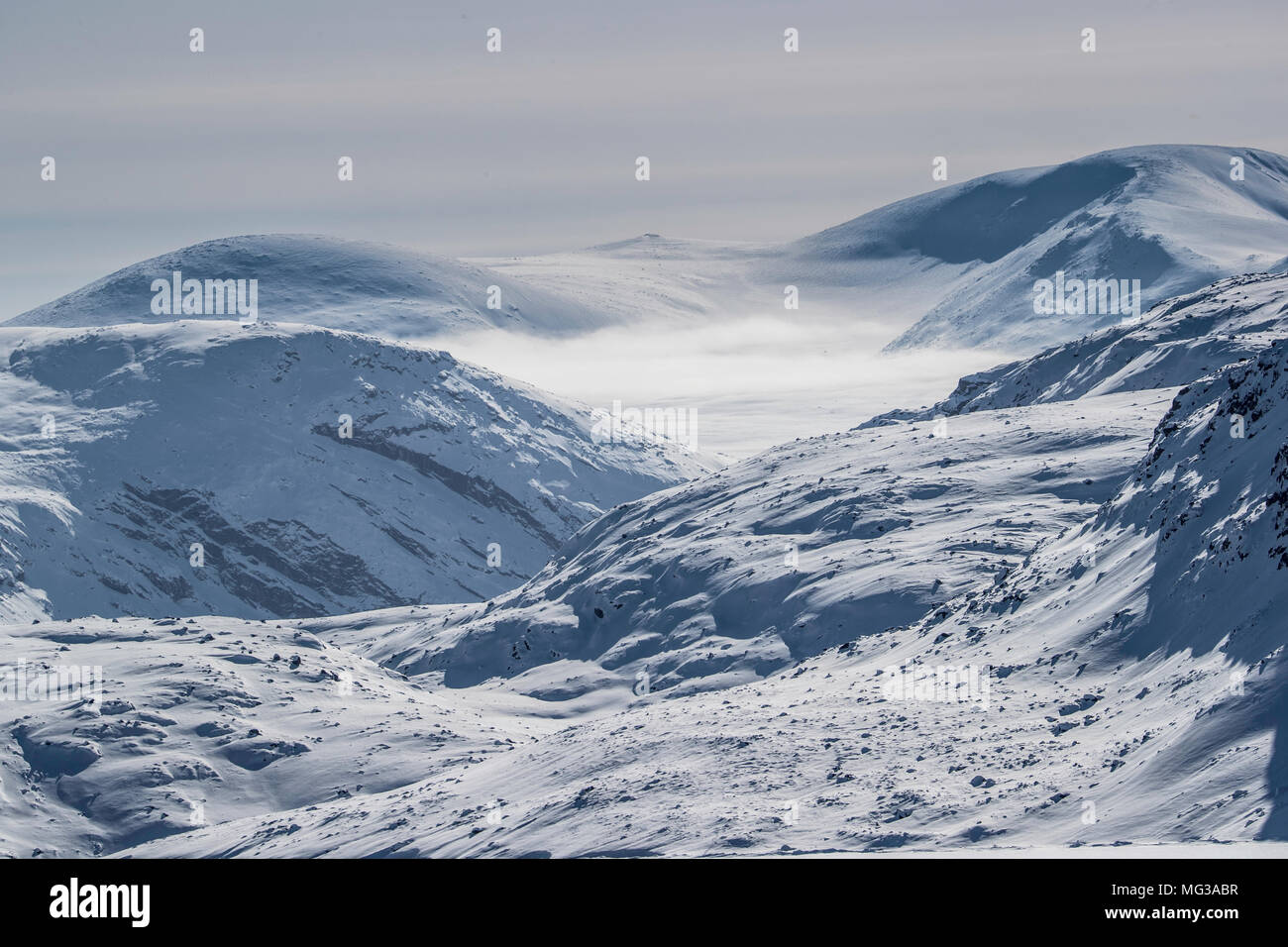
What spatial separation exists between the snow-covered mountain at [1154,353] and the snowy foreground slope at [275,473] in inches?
2838

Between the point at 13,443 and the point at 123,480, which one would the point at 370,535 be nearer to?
the point at 123,480

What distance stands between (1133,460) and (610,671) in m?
22.6

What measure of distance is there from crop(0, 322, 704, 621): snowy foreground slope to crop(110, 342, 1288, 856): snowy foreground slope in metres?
100.0

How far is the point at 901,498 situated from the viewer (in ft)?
219

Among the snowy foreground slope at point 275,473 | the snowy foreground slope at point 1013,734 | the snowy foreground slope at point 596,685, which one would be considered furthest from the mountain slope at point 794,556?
the snowy foreground slope at point 275,473

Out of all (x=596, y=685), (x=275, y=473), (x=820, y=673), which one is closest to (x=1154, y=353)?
(x=596, y=685)

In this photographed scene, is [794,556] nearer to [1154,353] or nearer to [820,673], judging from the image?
[820,673]

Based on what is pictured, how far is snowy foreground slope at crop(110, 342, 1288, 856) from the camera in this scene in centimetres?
2688

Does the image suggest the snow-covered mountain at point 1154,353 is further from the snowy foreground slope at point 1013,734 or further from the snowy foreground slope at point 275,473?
the snowy foreground slope at point 275,473

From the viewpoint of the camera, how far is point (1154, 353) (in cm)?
7650

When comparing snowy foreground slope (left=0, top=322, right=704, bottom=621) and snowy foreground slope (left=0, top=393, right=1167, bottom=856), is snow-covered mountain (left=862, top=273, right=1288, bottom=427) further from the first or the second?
snowy foreground slope (left=0, top=322, right=704, bottom=621)

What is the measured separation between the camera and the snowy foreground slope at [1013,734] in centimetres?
2688
